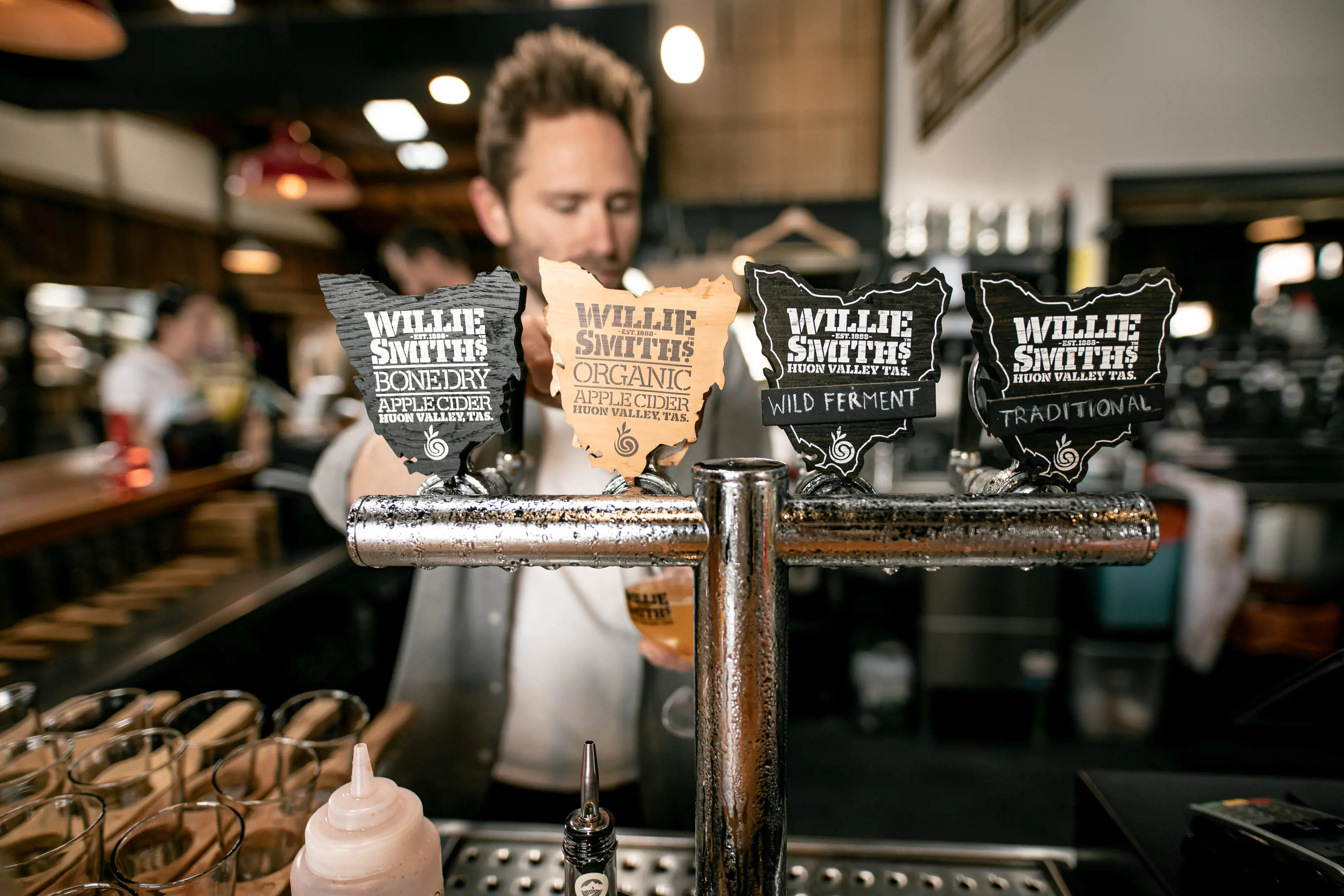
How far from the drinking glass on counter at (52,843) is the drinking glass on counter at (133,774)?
0.13 ft

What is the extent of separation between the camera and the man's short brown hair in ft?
3.88

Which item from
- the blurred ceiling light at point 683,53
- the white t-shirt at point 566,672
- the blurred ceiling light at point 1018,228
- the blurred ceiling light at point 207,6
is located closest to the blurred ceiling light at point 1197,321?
the blurred ceiling light at point 1018,228

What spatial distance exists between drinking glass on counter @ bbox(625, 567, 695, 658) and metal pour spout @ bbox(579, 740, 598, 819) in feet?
0.61

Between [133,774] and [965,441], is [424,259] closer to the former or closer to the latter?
[133,774]

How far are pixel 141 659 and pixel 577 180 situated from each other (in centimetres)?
151

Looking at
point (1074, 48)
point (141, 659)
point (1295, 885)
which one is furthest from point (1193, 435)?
point (141, 659)

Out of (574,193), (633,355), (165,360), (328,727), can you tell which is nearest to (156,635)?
(328,727)

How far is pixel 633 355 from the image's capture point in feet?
1.93

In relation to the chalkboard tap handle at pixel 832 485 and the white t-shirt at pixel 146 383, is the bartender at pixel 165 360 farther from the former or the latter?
the chalkboard tap handle at pixel 832 485

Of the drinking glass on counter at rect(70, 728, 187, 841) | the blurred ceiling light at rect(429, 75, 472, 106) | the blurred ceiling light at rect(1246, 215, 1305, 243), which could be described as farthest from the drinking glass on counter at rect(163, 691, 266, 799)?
the blurred ceiling light at rect(1246, 215, 1305, 243)

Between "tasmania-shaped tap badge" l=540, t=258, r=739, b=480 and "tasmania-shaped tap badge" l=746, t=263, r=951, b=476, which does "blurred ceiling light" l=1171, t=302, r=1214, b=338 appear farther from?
"tasmania-shaped tap badge" l=540, t=258, r=739, b=480

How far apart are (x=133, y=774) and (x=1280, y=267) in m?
5.73

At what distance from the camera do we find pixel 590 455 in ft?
2.08

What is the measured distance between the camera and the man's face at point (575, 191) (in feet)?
3.96
